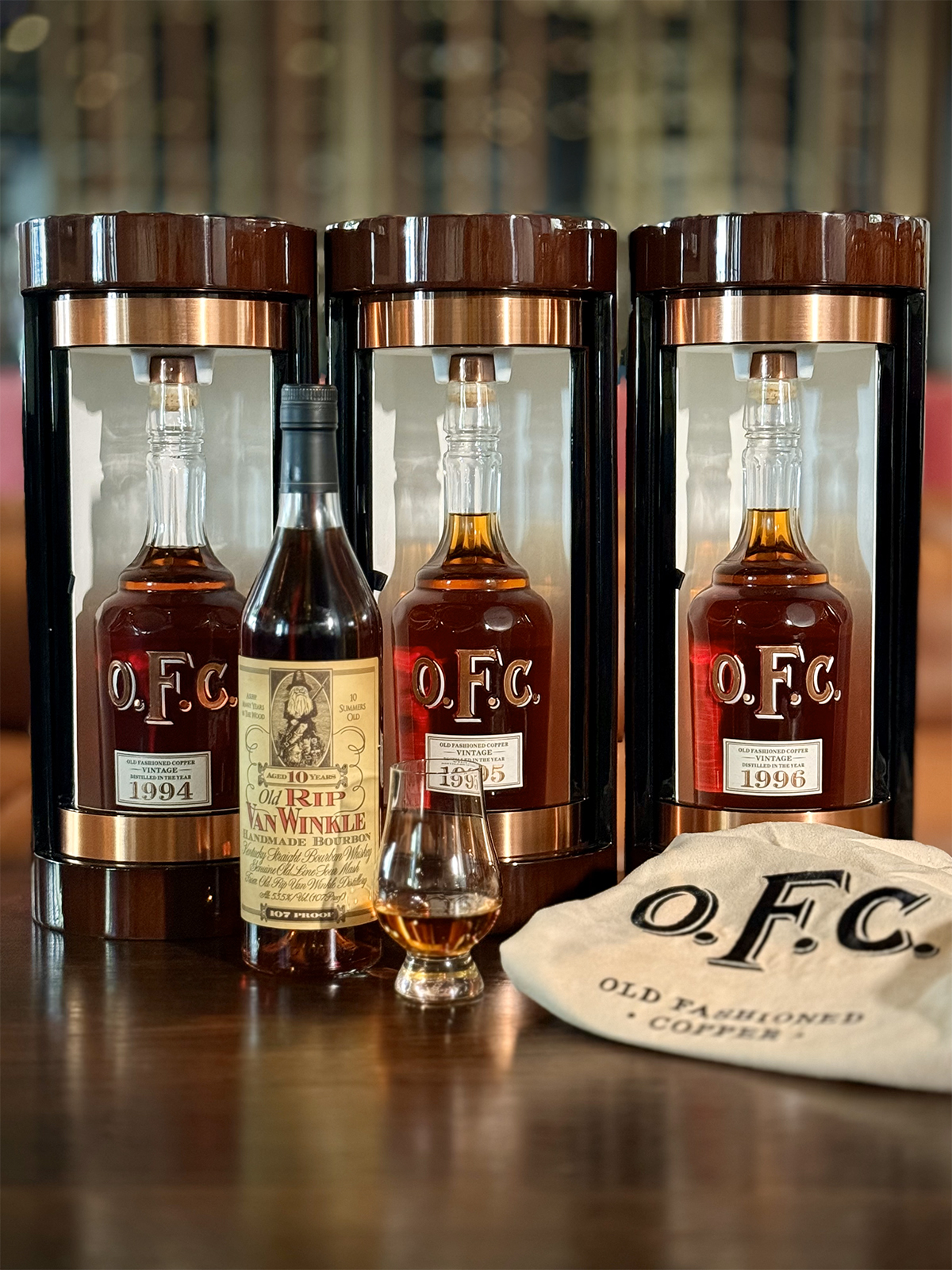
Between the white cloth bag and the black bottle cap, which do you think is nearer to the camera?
the white cloth bag

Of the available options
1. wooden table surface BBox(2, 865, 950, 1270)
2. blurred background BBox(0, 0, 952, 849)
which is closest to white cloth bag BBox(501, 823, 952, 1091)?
wooden table surface BBox(2, 865, 950, 1270)

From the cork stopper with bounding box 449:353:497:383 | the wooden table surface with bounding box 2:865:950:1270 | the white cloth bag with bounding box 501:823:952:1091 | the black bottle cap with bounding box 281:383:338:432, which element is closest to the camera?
the wooden table surface with bounding box 2:865:950:1270

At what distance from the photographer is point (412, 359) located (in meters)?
0.83

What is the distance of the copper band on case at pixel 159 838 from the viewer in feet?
2.52

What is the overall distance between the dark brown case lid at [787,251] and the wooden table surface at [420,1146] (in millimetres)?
375

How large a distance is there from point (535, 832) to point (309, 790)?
15 centimetres

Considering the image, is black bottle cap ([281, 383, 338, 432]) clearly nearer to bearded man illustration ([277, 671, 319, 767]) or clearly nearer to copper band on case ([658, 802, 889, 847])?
bearded man illustration ([277, 671, 319, 767])

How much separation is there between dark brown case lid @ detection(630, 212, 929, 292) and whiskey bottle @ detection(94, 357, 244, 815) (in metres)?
0.26

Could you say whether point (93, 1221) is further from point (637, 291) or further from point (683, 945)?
point (637, 291)

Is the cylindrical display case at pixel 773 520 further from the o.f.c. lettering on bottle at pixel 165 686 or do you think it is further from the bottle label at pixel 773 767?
the o.f.c. lettering on bottle at pixel 165 686

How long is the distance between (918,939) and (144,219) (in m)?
0.49

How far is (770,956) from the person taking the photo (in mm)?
654

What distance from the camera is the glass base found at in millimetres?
674

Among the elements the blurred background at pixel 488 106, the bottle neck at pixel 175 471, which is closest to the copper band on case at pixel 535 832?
the bottle neck at pixel 175 471
